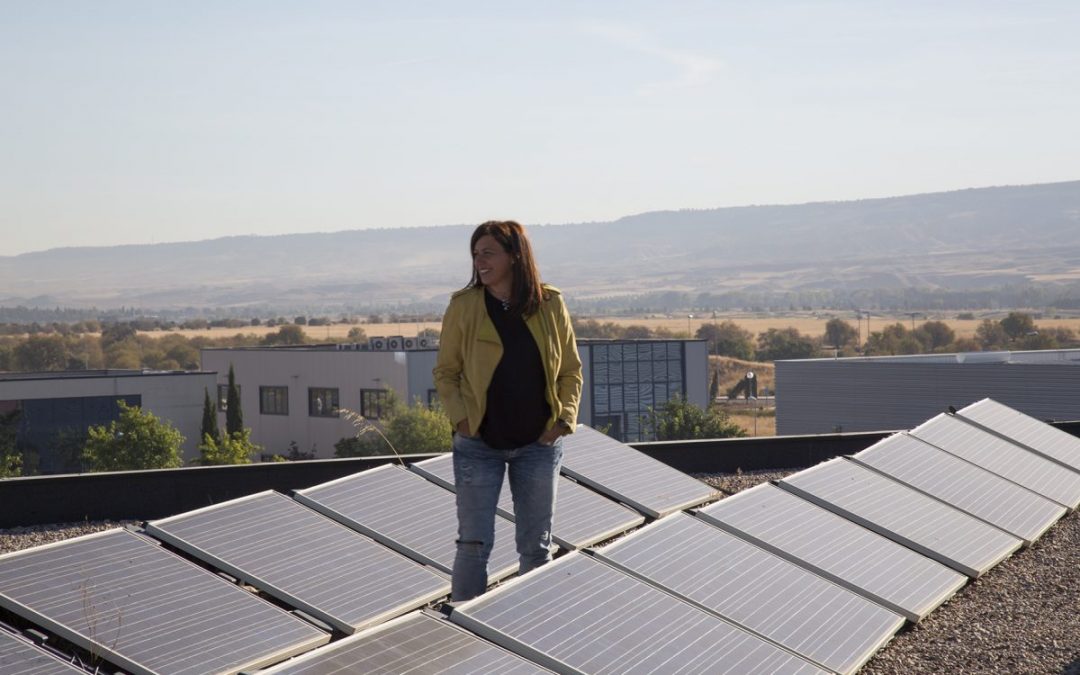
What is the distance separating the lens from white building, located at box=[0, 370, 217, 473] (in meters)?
71.1

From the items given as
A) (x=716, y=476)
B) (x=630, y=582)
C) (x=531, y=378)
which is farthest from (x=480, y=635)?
(x=716, y=476)

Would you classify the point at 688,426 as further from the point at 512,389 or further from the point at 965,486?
the point at 512,389

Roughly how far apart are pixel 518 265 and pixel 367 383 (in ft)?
239

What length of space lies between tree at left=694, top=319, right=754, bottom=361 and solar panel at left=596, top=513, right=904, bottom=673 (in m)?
124

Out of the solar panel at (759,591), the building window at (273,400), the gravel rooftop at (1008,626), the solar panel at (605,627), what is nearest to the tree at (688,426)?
the building window at (273,400)

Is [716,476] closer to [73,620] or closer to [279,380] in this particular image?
[73,620]

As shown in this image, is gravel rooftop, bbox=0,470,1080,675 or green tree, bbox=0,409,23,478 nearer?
gravel rooftop, bbox=0,470,1080,675

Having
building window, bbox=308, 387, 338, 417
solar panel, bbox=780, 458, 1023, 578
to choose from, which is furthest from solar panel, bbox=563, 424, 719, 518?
building window, bbox=308, 387, 338, 417

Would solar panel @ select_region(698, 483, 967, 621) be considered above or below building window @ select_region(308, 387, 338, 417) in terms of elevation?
above

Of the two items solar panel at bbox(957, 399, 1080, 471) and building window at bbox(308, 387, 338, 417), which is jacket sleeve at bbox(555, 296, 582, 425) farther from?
building window at bbox(308, 387, 338, 417)

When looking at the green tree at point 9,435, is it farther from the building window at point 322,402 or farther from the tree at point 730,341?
the tree at point 730,341

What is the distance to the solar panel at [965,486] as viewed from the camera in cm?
1002

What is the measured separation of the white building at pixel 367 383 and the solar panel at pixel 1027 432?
62368mm

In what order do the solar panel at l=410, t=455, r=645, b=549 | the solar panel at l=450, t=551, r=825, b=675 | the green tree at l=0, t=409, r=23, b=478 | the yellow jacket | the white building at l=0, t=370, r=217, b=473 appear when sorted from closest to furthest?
the solar panel at l=450, t=551, r=825, b=675
the yellow jacket
the solar panel at l=410, t=455, r=645, b=549
the green tree at l=0, t=409, r=23, b=478
the white building at l=0, t=370, r=217, b=473
